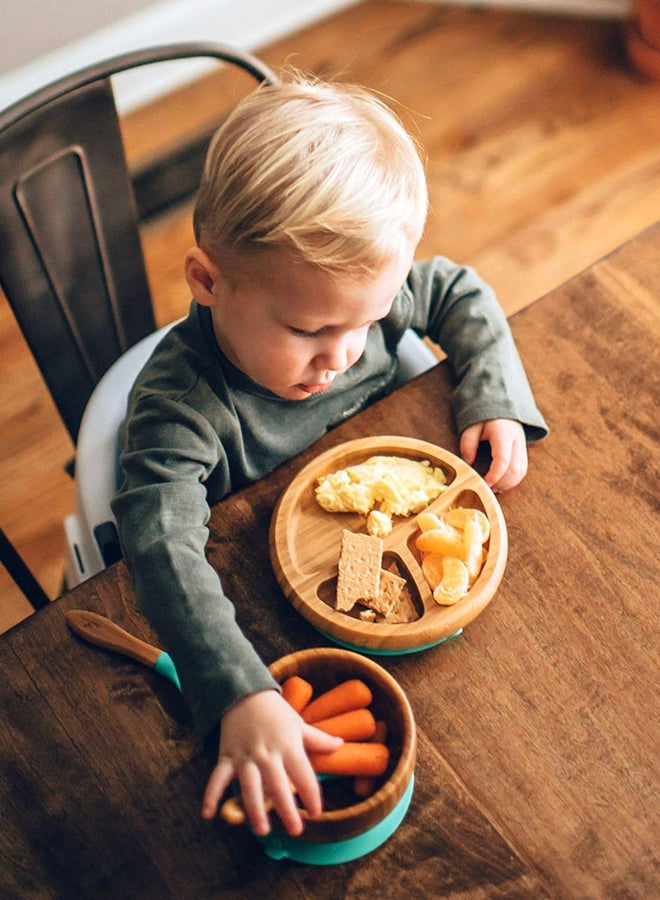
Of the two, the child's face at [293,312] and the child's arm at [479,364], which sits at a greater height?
the child's face at [293,312]

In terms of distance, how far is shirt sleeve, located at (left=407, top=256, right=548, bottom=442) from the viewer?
0.92 m

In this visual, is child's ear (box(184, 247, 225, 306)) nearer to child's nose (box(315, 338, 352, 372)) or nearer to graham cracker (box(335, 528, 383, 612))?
child's nose (box(315, 338, 352, 372))

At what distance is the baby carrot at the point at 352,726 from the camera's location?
695 mm

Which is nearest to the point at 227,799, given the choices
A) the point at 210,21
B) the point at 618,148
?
the point at 618,148

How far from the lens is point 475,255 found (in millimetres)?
2172

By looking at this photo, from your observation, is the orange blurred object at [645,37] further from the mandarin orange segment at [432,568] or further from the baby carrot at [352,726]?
the baby carrot at [352,726]

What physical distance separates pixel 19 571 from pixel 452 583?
24.6 inches

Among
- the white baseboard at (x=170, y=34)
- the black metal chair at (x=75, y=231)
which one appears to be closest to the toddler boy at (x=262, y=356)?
the black metal chair at (x=75, y=231)

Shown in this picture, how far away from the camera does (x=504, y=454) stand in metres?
0.89

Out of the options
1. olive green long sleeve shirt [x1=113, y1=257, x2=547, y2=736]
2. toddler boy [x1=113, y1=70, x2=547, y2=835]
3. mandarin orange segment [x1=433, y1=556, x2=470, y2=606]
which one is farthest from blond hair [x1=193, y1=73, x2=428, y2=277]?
mandarin orange segment [x1=433, y1=556, x2=470, y2=606]

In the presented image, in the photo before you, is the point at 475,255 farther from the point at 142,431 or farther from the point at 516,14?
the point at 142,431

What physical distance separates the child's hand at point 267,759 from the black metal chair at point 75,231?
16.2 inches

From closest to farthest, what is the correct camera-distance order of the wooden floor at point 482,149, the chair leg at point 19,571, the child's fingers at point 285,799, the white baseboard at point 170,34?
1. the child's fingers at point 285,799
2. the chair leg at point 19,571
3. the wooden floor at point 482,149
4. the white baseboard at point 170,34

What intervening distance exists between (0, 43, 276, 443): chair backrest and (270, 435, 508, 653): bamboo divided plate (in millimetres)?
532
